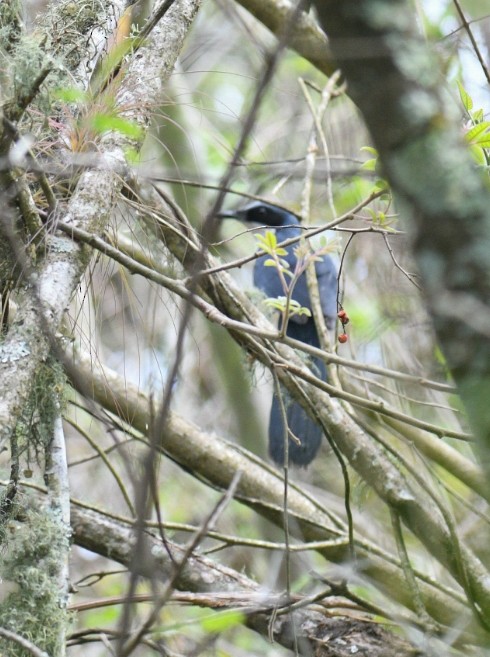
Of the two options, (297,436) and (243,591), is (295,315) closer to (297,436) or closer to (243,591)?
(297,436)

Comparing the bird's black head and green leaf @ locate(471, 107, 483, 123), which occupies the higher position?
the bird's black head

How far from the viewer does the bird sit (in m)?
3.63

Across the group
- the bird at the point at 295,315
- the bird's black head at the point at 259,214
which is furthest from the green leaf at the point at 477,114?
the bird's black head at the point at 259,214

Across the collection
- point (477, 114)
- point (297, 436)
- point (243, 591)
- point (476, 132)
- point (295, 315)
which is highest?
point (295, 315)

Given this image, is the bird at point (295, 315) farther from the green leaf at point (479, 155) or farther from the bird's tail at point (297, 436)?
the green leaf at point (479, 155)

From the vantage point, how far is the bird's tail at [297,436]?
363 cm

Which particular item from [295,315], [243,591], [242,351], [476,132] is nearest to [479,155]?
[476,132]

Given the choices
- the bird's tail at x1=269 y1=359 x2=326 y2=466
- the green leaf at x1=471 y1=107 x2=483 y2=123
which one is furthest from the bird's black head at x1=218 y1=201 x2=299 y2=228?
the green leaf at x1=471 y1=107 x2=483 y2=123

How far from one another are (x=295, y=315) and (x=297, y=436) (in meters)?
0.70

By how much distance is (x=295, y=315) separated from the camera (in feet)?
13.6

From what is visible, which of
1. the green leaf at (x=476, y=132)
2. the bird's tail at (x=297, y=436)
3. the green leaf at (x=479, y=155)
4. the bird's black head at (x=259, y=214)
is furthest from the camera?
the bird's black head at (x=259, y=214)

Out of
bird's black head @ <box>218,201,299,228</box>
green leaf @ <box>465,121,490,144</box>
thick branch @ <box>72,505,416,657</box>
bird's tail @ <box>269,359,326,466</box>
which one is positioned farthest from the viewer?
bird's black head @ <box>218,201,299,228</box>

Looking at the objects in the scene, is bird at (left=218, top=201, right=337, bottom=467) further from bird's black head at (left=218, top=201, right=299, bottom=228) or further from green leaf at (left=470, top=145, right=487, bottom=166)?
green leaf at (left=470, top=145, right=487, bottom=166)

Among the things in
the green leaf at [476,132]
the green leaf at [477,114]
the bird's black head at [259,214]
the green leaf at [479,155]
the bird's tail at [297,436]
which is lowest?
the green leaf at [476,132]
